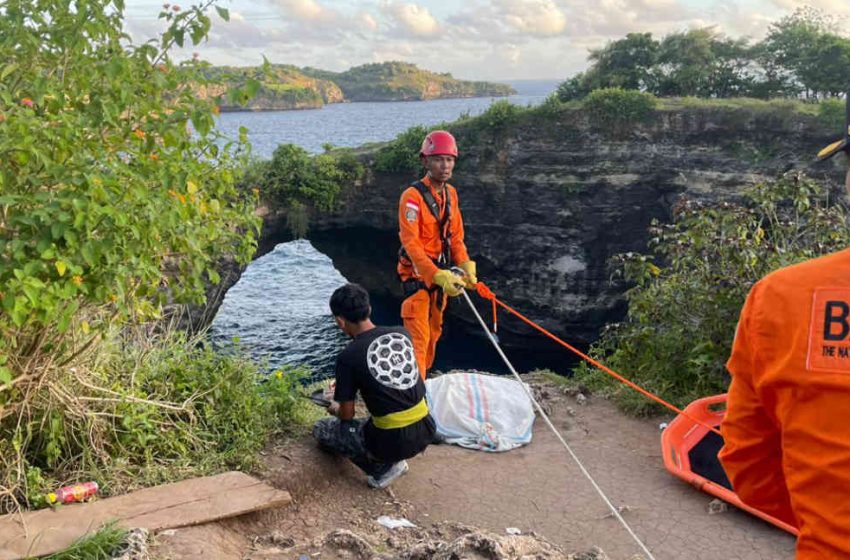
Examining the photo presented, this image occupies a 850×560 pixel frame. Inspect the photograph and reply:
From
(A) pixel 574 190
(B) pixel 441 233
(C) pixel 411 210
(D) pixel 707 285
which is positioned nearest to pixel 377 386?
(C) pixel 411 210

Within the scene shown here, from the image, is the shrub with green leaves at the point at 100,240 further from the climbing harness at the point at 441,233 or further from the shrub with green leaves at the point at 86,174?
the climbing harness at the point at 441,233

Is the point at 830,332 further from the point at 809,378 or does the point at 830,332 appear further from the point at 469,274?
the point at 469,274

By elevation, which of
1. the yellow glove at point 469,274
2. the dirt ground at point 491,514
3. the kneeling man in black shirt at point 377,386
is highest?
the yellow glove at point 469,274

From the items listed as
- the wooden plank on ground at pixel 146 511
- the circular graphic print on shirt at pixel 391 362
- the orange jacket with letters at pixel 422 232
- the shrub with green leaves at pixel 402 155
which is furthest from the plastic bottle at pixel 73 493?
the shrub with green leaves at pixel 402 155

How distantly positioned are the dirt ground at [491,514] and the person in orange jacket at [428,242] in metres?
1.26

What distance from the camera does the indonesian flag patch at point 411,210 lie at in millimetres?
6738

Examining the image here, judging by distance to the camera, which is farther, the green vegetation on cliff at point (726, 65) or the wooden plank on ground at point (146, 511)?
the green vegetation on cliff at point (726, 65)

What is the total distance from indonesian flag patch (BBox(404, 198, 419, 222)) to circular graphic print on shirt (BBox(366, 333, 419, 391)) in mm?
1898

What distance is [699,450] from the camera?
598 cm

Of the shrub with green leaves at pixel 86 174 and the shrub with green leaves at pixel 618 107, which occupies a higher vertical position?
the shrub with green leaves at pixel 618 107

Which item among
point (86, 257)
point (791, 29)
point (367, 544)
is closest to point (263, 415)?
point (367, 544)

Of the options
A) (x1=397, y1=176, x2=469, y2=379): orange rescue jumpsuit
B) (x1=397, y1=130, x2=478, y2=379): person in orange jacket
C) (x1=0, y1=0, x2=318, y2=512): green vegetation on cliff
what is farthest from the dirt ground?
(x1=397, y1=130, x2=478, y2=379): person in orange jacket

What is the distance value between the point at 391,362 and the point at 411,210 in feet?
7.01

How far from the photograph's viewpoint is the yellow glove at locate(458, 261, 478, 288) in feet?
21.8
